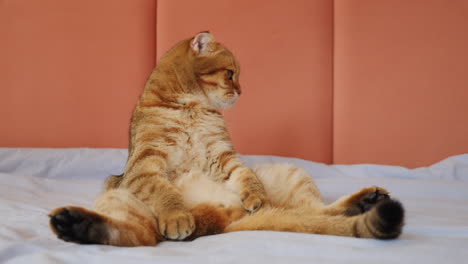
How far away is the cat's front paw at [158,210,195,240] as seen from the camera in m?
0.83

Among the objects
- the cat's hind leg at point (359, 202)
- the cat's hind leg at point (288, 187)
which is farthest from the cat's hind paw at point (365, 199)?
the cat's hind leg at point (288, 187)

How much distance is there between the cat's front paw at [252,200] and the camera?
103cm

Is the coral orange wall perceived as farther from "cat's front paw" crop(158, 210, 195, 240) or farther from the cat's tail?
the cat's tail

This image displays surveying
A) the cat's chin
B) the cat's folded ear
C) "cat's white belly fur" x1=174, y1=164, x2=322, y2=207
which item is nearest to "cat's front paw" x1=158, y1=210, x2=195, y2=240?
"cat's white belly fur" x1=174, y1=164, x2=322, y2=207

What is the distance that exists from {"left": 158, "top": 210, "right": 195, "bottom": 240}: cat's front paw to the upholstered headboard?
138 centimetres

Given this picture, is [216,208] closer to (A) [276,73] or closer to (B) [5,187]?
(B) [5,187]

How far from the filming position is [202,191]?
1.10m

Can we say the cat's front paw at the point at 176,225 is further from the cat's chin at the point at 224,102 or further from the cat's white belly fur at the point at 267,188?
the cat's chin at the point at 224,102

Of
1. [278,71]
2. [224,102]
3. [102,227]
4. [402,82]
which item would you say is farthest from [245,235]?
[402,82]

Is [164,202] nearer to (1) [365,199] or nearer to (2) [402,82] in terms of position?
(1) [365,199]

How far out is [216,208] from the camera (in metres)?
0.95

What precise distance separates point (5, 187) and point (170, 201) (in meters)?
0.82

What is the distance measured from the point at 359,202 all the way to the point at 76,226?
2.26 feet

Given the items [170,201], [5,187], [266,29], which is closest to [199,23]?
[266,29]
